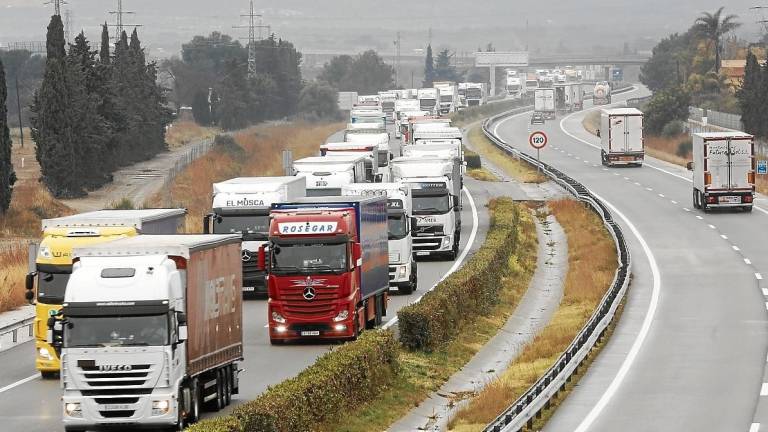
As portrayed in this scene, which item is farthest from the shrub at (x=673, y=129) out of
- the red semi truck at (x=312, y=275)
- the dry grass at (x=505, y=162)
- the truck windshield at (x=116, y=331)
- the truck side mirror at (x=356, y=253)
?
the truck windshield at (x=116, y=331)

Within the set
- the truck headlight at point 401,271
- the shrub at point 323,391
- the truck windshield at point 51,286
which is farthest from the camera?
the truck headlight at point 401,271

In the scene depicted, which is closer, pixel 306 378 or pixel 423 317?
pixel 306 378

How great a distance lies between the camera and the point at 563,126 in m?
154

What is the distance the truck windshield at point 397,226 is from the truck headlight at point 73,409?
23.0 metres

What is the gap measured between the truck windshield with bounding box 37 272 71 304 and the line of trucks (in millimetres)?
25

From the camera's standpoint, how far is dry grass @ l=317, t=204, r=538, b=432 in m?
26.6

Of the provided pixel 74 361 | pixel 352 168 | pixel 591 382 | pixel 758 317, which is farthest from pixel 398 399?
pixel 352 168

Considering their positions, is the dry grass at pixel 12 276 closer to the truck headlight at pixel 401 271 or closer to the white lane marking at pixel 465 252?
the truck headlight at pixel 401 271

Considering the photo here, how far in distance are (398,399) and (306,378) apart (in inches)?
172

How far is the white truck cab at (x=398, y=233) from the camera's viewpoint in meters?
45.7

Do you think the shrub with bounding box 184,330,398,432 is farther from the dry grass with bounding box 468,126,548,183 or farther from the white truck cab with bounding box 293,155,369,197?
the dry grass with bounding box 468,126,548,183

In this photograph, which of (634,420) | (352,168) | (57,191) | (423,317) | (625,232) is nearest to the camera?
(634,420)

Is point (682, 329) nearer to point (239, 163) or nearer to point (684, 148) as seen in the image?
point (239, 163)

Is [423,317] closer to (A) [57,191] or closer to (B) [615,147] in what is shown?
(A) [57,191]
